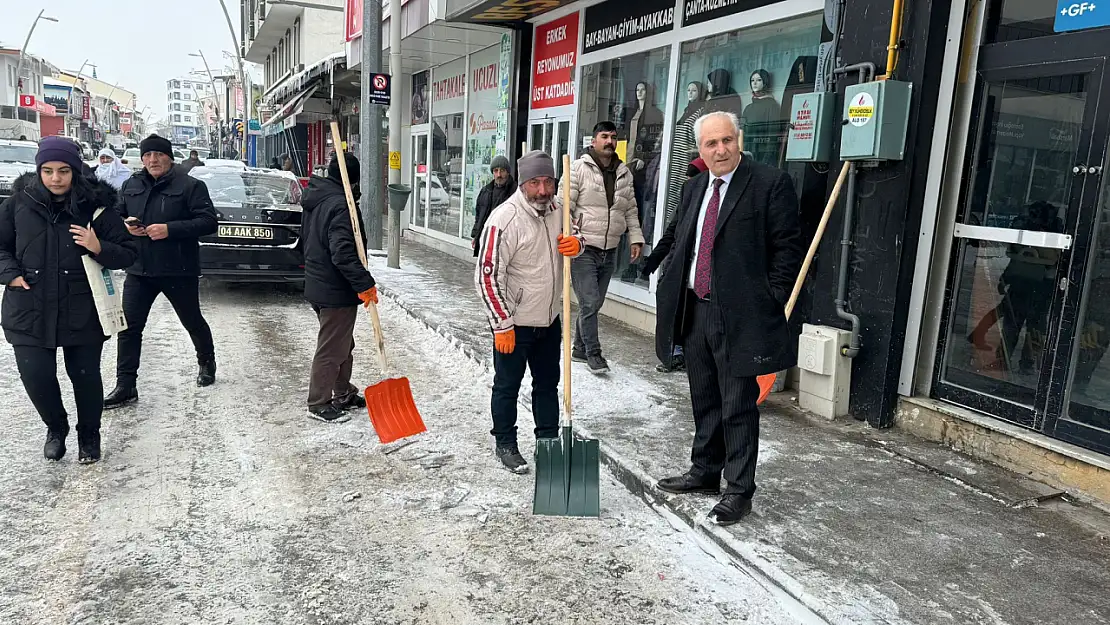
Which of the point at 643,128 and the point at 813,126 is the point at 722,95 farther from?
the point at 813,126

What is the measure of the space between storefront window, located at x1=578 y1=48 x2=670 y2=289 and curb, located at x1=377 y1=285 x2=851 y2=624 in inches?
151

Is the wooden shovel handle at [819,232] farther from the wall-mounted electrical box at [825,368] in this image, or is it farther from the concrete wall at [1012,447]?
the concrete wall at [1012,447]

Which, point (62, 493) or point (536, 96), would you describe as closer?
point (62, 493)

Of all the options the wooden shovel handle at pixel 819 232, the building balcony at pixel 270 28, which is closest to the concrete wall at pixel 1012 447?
the wooden shovel handle at pixel 819 232

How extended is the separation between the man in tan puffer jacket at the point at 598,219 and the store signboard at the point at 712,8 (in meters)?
1.68

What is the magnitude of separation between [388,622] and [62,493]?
2.15 metres

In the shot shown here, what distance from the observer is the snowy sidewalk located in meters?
3.11

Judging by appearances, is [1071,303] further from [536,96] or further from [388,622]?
[536,96]

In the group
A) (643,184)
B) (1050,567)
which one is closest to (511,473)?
(1050,567)

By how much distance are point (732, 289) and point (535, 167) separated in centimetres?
125

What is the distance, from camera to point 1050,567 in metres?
3.39

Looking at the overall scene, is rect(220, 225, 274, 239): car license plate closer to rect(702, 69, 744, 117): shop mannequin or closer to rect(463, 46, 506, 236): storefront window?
rect(463, 46, 506, 236): storefront window

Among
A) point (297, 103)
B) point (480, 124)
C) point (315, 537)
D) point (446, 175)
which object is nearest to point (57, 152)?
point (315, 537)

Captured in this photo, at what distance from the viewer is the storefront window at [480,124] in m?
12.4
